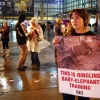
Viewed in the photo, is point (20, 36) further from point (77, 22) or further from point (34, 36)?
point (77, 22)

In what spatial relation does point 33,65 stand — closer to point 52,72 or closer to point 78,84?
point 52,72

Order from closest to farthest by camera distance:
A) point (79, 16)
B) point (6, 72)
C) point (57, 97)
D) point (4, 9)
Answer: point (79, 16) < point (57, 97) < point (6, 72) < point (4, 9)

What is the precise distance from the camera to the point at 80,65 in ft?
9.97

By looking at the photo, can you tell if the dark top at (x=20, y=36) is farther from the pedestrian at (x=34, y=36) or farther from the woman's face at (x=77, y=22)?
the woman's face at (x=77, y=22)

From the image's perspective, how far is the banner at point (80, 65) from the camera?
2.98 metres

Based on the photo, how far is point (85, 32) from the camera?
3408 millimetres

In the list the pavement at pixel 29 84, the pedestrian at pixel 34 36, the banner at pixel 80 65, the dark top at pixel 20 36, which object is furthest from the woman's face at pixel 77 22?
the pedestrian at pixel 34 36

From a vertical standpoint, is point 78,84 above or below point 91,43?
below

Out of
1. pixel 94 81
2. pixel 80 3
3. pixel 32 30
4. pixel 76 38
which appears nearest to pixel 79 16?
pixel 76 38

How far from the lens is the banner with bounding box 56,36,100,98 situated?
2977 mm

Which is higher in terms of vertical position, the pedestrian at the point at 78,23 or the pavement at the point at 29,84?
the pedestrian at the point at 78,23

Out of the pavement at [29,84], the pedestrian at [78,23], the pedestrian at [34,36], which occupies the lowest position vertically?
the pavement at [29,84]

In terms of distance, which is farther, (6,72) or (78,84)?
(6,72)

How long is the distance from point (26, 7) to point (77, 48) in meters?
49.1
